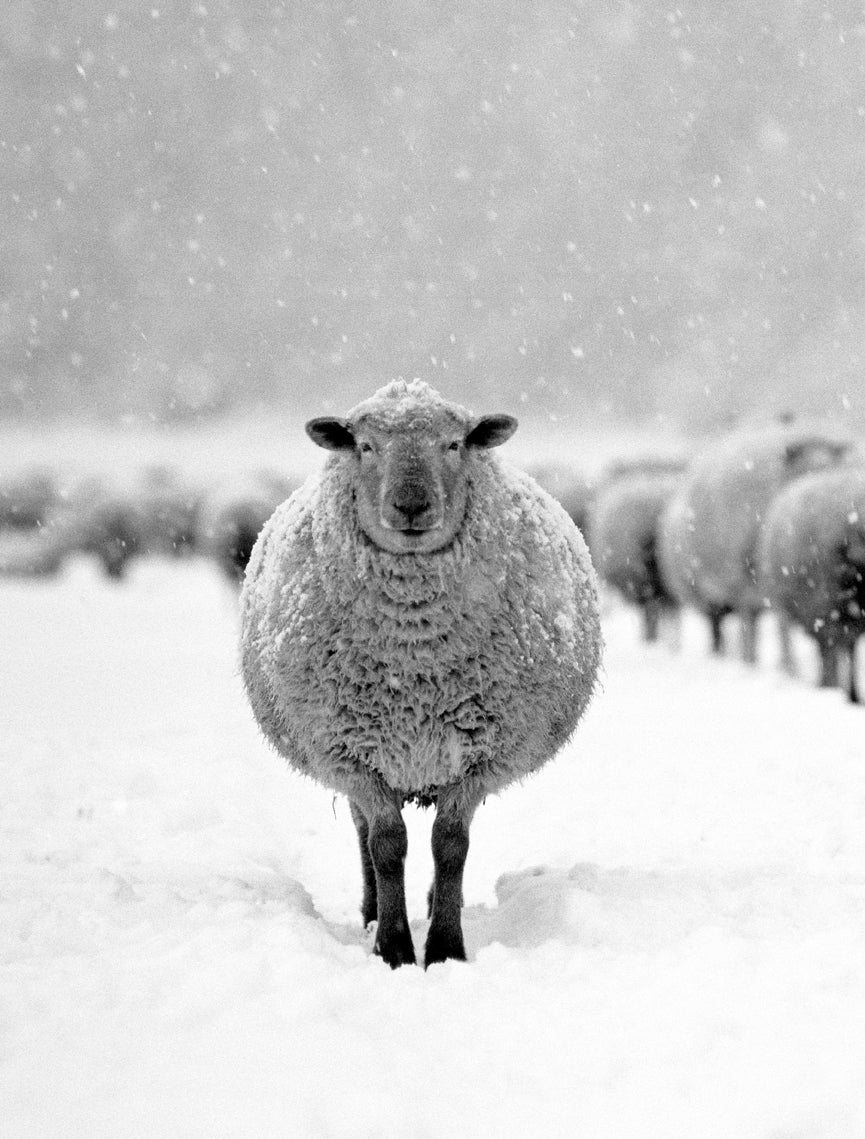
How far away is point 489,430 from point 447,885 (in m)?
1.89

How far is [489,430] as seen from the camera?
5.63m

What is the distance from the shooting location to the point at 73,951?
447 centimetres

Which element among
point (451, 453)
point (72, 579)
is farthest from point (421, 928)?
point (72, 579)

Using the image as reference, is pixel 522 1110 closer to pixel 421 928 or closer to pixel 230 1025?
pixel 230 1025

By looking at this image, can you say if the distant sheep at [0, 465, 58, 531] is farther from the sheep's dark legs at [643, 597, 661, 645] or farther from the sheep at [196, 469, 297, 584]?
the sheep's dark legs at [643, 597, 661, 645]

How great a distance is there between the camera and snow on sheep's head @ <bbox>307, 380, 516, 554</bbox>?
5.20 metres

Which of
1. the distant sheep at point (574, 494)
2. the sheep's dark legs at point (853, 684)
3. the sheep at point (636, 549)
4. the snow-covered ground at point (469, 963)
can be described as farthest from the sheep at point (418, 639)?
the distant sheep at point (574, 494)

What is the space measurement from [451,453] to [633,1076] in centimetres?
275

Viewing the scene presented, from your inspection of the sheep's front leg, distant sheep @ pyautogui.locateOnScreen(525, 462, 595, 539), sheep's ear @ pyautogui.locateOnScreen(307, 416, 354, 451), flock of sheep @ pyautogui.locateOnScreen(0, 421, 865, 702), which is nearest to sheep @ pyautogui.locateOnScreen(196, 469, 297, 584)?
flock of sheep @ pyautogui.locateOnScreen(0, 421, 865, 702)

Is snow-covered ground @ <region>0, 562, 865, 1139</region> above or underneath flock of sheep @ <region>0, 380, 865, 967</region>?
underneath

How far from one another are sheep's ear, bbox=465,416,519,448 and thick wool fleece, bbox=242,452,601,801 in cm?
11

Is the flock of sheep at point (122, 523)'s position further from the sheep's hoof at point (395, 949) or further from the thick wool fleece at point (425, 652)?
the sheep's hoof at point (395, 949)

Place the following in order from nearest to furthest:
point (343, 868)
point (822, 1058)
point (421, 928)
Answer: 1. point (822, 1058)
2. point (421, 928)
3. point (343, 868)

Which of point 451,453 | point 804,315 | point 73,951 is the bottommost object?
point 73,951
